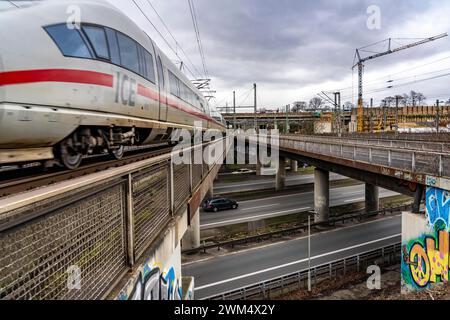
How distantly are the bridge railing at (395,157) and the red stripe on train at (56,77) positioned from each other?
40.1ft

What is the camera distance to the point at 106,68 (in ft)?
20.6

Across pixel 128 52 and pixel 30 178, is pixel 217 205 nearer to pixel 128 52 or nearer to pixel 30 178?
pixel 128 52

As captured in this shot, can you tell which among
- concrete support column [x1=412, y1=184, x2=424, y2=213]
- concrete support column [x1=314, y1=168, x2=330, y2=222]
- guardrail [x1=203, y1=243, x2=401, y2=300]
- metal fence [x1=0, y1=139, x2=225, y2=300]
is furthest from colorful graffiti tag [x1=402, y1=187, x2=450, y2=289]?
concrete support column [x1=314, y1=168, x2=330, y2=222]

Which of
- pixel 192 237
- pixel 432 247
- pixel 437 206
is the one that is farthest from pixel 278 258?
pixel 437 206

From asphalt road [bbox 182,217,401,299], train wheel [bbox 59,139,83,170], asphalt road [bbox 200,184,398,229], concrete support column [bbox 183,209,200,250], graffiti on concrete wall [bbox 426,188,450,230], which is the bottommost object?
asphalt road [bbox 182,217,401,299]

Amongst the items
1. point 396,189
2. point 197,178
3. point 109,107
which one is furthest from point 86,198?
point 396,189

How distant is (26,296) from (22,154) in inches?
121

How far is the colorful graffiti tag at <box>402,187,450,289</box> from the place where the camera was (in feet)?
38.9

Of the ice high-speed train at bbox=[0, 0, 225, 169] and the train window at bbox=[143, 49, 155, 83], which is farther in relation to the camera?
the train window at bbox=[143, 49, 155, 83]

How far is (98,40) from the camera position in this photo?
244 inches

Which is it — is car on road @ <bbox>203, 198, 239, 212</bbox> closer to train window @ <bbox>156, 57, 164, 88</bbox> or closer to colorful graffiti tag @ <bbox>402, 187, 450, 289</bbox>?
colorful graffiti tag @ <bbox>402, 187, 450, 289</bbox>

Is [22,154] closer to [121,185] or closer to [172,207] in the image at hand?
[121,185]

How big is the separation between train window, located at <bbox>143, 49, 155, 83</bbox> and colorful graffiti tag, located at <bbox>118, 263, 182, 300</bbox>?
5.63 meters

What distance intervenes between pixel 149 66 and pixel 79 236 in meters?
7.35
